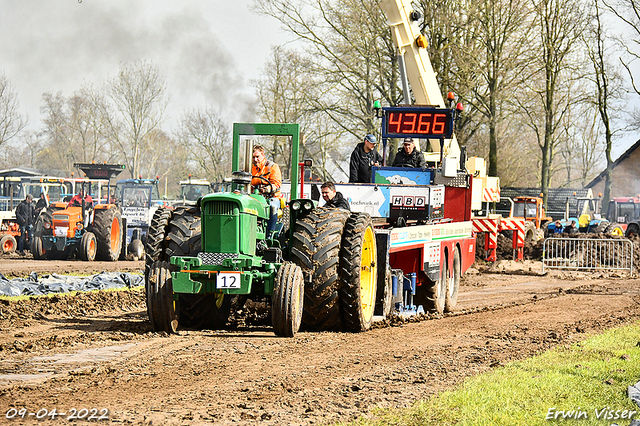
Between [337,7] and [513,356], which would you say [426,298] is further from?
[337,7]

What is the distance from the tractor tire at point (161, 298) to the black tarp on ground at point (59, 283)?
5.53 meters

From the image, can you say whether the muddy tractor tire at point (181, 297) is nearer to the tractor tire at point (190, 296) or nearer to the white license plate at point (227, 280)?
the tractor tire at point (190, 296)

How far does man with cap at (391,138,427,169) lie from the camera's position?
45.1 ft

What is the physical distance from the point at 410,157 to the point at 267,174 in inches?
203

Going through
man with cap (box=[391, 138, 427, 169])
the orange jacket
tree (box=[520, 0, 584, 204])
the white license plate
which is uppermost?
tree (box=[520, 0, 584, 204])

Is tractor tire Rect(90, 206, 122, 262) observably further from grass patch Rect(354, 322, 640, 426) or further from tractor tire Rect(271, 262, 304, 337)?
grass patch Rect(354, 322, 640, 426)

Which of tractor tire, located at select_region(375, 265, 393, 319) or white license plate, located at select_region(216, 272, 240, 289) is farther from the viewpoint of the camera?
tractor tire, located at select_region(375, 265, 393, 319)

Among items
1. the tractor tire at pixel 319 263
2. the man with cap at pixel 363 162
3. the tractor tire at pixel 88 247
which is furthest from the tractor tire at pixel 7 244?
the tractor tire at pixel 319 263

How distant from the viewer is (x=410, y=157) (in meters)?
13.9

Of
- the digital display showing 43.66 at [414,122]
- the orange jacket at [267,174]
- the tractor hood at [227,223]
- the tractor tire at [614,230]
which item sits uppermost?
the digital display showing 43.66 at [414,122]

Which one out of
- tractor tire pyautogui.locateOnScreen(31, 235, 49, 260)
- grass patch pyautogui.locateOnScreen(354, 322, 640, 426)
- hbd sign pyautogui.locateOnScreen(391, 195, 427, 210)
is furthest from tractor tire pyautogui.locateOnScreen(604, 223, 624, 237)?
grass patch pyautogui.locateOnScreen(354, 322, 640, 426)

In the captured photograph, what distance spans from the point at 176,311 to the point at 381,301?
283 cm

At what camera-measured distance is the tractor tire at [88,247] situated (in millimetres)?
21891

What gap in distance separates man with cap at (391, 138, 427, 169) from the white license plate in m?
6.29
